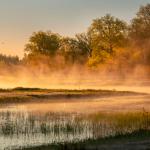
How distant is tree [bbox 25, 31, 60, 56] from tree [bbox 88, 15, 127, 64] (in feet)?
105

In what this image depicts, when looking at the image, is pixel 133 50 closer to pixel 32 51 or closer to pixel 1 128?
pixel 32 51

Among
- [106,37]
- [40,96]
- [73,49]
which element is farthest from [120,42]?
[40,96]

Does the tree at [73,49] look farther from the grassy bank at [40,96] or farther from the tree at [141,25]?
the grassy bank at [40,96]

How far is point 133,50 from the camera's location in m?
97.4

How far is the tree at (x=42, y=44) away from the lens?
455ft

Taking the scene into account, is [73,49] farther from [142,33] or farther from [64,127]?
[64,127]

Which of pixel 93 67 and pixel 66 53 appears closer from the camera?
pixel 93 67

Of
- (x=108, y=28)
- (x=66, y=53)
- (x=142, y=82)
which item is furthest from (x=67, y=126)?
(x=66, y=53)

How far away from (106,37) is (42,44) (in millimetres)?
39907

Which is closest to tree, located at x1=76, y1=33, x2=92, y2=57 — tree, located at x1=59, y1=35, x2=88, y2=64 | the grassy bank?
tree, located at x1=59, y1=35, x2=88, y2=64

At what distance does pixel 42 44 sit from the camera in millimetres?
140250

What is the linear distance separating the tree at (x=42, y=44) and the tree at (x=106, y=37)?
3203 cm

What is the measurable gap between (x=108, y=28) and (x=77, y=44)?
35189 millimetres

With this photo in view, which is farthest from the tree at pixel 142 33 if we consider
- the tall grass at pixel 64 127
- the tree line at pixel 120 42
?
the tall grass at pixel 64 127
